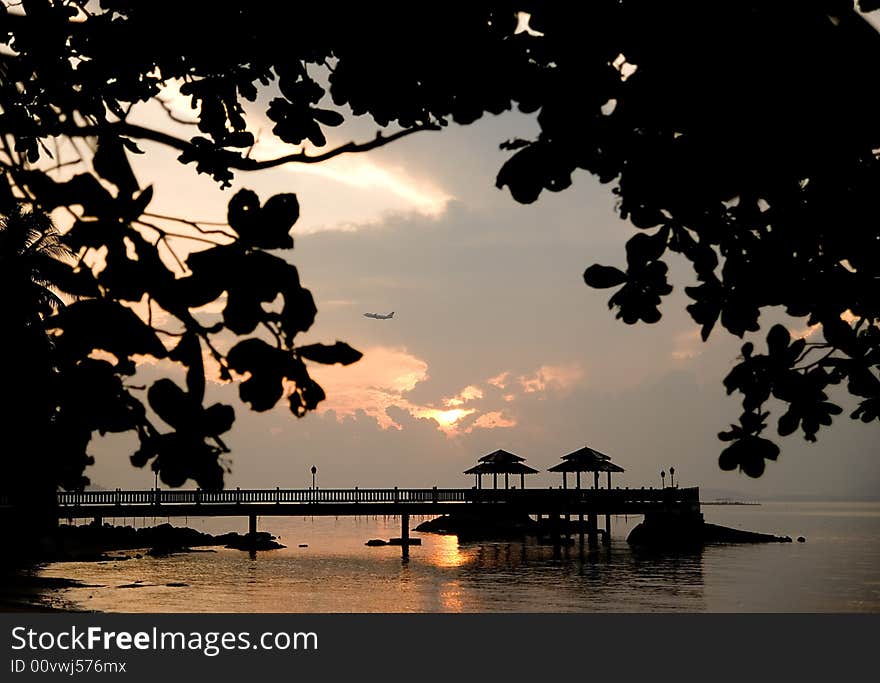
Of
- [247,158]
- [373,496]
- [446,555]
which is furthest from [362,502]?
[247,158]

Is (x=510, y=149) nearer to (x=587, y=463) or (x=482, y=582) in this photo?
(x=482, y=582)

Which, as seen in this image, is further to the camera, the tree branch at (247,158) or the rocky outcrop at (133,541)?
the rocky outcrop at (133,541)

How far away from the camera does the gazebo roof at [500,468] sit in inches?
2042

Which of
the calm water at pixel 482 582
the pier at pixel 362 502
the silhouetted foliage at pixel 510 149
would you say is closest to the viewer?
the silhouetted foliage at pixel 510 149

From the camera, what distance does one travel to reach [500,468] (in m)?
52.0

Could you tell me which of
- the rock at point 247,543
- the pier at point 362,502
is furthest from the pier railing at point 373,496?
the rock at point 247,543

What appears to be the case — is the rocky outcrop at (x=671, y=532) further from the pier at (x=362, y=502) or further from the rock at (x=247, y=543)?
the rock at (x=247, y=543)

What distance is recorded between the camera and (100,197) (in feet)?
7.82

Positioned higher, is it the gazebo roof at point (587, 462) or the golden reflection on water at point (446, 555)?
the gazebo roof at point (587, 462)

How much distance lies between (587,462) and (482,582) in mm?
15301

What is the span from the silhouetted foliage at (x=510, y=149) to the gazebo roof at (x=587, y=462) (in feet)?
158

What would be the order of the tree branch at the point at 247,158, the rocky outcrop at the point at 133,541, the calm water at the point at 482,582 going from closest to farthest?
the tree branch at the point at 247,158 < the calm water at the point at 482,582 < the rocky outcrop at the point at 133,541
